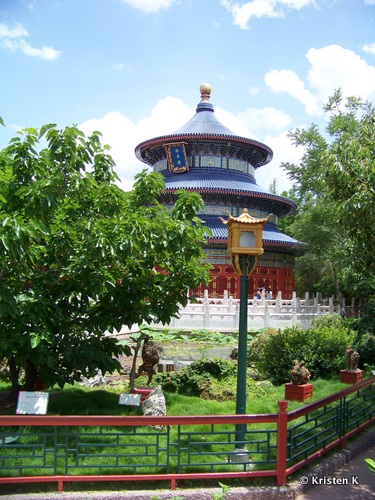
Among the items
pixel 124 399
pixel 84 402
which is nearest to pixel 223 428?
pixel 124 399

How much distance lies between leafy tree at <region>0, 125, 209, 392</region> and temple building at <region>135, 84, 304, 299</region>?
18.6 metres

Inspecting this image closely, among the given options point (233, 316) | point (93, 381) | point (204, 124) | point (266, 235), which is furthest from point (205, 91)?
point (93, 381)

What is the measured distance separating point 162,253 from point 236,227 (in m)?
1.54

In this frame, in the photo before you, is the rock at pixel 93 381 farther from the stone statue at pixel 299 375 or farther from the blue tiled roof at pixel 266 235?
the blue tiled roof at pixel 266 235

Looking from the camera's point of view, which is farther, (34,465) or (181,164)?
(181,164)

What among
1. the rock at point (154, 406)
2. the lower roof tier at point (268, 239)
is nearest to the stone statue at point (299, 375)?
the rock at point (154, 406)

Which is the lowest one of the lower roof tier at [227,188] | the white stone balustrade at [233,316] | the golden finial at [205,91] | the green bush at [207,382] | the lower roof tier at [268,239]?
the green bush at [207,382]

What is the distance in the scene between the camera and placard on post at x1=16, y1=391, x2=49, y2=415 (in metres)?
6.01

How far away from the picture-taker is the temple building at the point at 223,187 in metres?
27.7

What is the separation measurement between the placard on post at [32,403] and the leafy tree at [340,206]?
586cm

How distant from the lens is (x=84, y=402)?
27.3 ft

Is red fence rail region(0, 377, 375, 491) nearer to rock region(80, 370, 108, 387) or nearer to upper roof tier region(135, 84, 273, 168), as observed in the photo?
rock region(80, 370, 108, 387)

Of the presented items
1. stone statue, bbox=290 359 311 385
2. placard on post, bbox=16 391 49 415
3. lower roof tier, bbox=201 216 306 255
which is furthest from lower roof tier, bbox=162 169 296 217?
placard on post, bbox=16 391 49 415

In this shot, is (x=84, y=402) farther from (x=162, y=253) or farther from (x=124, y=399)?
(x=162, y=253)
